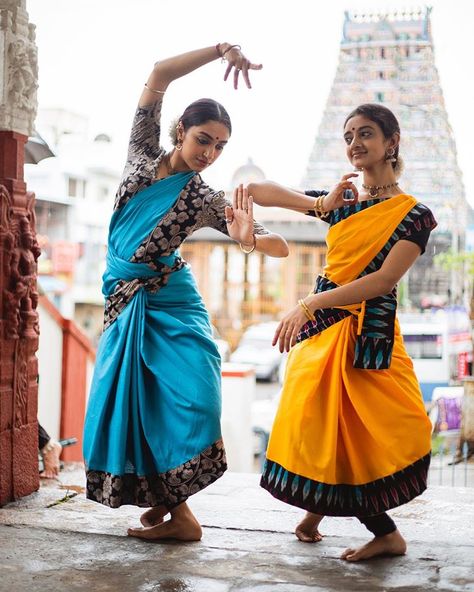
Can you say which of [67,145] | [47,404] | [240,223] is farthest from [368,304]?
[67,145]

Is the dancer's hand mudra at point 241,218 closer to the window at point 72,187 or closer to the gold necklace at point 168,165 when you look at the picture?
the gold necklace at point 168,165

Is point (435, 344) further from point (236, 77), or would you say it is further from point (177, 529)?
point (236, 77)

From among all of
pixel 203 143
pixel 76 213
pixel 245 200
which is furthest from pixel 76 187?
pixel 245 200

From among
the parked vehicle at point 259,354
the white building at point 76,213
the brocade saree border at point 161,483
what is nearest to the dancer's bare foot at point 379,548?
the brocade saree border at point 161,483

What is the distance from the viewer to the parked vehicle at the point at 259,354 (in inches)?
865

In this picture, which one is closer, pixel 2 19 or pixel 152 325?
pixel 152 325

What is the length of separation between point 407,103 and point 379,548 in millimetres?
10677

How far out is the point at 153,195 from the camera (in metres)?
2.96

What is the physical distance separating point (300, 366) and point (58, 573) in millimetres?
982

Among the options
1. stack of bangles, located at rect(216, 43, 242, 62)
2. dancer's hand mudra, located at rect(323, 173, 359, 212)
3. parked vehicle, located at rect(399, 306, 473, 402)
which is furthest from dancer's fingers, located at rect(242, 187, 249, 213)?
parked vehicle, located at rect(399, 306, 473, 402)

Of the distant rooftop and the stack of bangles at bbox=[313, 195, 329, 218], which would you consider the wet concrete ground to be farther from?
the distant rooftop

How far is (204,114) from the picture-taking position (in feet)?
9.55

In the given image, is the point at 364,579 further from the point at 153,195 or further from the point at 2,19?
the point at 2,19

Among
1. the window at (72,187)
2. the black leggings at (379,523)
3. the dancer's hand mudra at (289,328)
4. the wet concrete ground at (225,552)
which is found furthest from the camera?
the window at (72,187)
